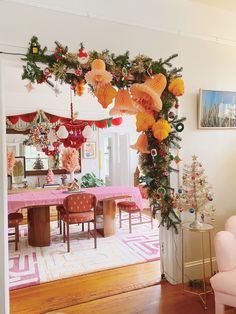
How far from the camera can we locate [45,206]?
12.9 ft

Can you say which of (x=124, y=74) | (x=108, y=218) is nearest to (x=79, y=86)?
(x=124, y=74)

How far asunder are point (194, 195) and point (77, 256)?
2.00m

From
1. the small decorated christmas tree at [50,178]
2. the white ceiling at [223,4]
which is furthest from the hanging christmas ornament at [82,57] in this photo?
the small decorated christmas tree at [50,178]

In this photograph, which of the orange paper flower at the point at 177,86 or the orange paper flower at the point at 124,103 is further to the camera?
the orange paper flower at the point at 177,86

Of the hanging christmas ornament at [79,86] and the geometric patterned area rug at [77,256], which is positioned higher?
the hanging christmas ornament at [79,86]

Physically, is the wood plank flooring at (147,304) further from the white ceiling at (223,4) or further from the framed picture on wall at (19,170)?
the framed picture on wall at (19,170)

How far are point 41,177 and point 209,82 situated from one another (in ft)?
14.2

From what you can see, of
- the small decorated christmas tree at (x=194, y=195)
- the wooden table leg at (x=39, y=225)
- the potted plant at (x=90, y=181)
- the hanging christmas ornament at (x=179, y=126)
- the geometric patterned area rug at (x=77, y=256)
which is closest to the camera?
the small decorated christmas tree at (x=194, y=195)

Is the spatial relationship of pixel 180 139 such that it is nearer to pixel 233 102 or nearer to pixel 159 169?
pixel 159 169

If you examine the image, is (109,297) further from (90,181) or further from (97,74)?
(90,181)

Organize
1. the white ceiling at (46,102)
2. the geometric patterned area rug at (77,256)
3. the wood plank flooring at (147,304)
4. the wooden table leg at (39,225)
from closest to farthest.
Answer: the wood plank flooring at (147,304) → the geometric patterned area rug at (77,256) → the wooden table leg at (39,225) → the white ceiling at (46,102)

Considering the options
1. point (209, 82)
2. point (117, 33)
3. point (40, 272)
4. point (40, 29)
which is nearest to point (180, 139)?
point (209, 82)

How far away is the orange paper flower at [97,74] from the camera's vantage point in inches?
81.6

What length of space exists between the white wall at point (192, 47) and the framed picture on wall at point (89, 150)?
380 centimetres
